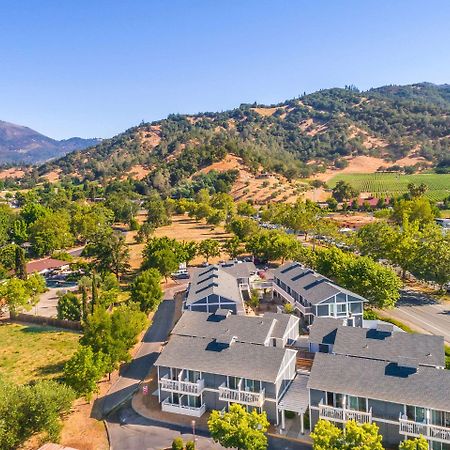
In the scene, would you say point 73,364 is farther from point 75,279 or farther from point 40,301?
point 75,279

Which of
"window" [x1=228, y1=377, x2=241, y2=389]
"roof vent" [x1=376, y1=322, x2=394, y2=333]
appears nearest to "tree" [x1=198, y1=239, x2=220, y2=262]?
"roof vent" [x1=376, y1=322, x2=394, y2=333]

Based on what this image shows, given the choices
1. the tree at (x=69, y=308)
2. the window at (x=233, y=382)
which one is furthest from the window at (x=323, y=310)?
Answer: the tree at (x=69, y=308)

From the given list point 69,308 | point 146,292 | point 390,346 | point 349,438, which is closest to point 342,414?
point 349,438

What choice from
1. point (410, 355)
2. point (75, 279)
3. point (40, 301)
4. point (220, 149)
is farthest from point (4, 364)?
point (220, 149)

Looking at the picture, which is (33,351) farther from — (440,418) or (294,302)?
(440,418)

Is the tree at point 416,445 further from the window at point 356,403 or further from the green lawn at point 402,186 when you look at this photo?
the green lawn at point 402,186
